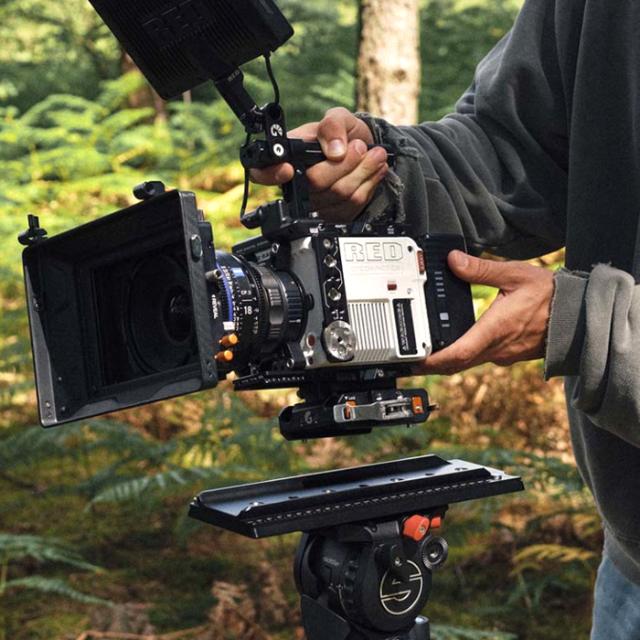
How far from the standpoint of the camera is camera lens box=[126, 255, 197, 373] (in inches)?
66.2

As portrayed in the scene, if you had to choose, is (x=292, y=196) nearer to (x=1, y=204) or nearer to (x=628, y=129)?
(x=628, y=129)

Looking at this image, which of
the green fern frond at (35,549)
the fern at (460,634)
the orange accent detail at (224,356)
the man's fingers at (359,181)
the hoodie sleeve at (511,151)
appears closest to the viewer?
the orange accent detail at (224,356)

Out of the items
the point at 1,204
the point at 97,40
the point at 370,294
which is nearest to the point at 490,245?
the point at 370,294

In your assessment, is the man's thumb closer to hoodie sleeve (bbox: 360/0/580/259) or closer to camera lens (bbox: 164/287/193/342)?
hoodie sleeve (bbox: 360/0/580/259)

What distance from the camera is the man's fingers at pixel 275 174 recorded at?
1.81 meters

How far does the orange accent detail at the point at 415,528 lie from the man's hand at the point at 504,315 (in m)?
0.29

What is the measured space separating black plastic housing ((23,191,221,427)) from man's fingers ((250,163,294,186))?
25 centimetres

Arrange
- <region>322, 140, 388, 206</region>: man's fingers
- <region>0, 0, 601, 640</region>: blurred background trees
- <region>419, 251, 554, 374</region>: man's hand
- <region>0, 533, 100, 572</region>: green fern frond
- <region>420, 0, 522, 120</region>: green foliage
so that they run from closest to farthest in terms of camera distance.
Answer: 1. <region>419, 251, 554, 374</region>: man's hand
2. <region>322, 140, 388, 206</region>: man's fingers
3. <region>0, 533, 100, 572</region>: green fern frond
4. <region>0, 0, 601, 640</region>: blurred background trees
5. <region>420, 0, 522, 120</region>: green foliage

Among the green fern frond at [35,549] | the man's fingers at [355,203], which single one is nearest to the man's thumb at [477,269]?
the man's fingers at [355,203]

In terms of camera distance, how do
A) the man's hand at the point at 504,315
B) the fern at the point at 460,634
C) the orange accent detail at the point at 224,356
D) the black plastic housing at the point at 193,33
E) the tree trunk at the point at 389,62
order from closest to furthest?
the orange accent detail at the point at 224,356 < the black plastic housing at the point at 193,33 < the man's hand at the point at 504,315 < the fern at the point at 460,634 < the tree trunk at the point at 389,62

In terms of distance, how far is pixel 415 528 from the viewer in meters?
1.77

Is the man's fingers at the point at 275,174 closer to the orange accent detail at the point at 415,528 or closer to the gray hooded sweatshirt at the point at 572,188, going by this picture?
the gray hooded sweatshirt at the point at 572,188

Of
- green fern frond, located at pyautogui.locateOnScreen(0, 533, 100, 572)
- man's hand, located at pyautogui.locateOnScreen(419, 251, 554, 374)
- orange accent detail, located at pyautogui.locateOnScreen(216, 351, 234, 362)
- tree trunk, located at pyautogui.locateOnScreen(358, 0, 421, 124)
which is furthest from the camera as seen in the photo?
tree trunk, located at pyautogui.locateOnScreen(358, 0, 421, 124)

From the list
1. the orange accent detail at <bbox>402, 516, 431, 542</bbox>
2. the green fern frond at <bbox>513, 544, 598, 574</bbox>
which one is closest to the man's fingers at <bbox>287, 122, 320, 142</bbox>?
the orange accent detail at <bbox>402, 516, 431, 542</bbox>
